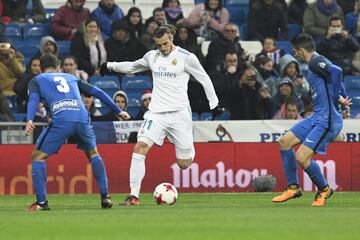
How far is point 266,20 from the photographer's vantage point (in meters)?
25.6

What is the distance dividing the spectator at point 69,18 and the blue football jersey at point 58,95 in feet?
31.9

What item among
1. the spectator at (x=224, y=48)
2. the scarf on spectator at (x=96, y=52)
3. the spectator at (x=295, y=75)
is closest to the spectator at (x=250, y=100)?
the spectator at (x=295, y=75)

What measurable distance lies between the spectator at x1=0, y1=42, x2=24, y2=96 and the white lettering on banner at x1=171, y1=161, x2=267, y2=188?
14.0 feet

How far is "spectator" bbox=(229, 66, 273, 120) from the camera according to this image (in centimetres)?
2308

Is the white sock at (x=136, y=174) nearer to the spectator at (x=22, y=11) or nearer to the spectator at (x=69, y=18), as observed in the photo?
the spectator at (x=69, y=18)

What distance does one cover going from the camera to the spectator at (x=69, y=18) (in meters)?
25.2

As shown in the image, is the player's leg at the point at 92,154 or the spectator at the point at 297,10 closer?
the player's leg at the point at 92,154

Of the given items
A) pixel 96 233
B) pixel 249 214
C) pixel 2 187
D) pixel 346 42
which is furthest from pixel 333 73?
pixel 346 42

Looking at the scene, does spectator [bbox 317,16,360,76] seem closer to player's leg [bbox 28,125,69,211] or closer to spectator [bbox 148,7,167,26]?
spectator [bbox 148,7,167,26]

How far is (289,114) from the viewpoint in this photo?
22.1m

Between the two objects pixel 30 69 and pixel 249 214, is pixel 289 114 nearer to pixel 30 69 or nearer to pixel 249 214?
pixel 30 69

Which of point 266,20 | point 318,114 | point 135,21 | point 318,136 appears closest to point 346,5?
point 266,20

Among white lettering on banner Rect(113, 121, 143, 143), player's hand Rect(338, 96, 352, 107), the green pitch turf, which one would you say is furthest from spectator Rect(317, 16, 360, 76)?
player's hand Rect(338, 96, 352, 107)

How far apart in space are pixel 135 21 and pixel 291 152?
28.5 ft
